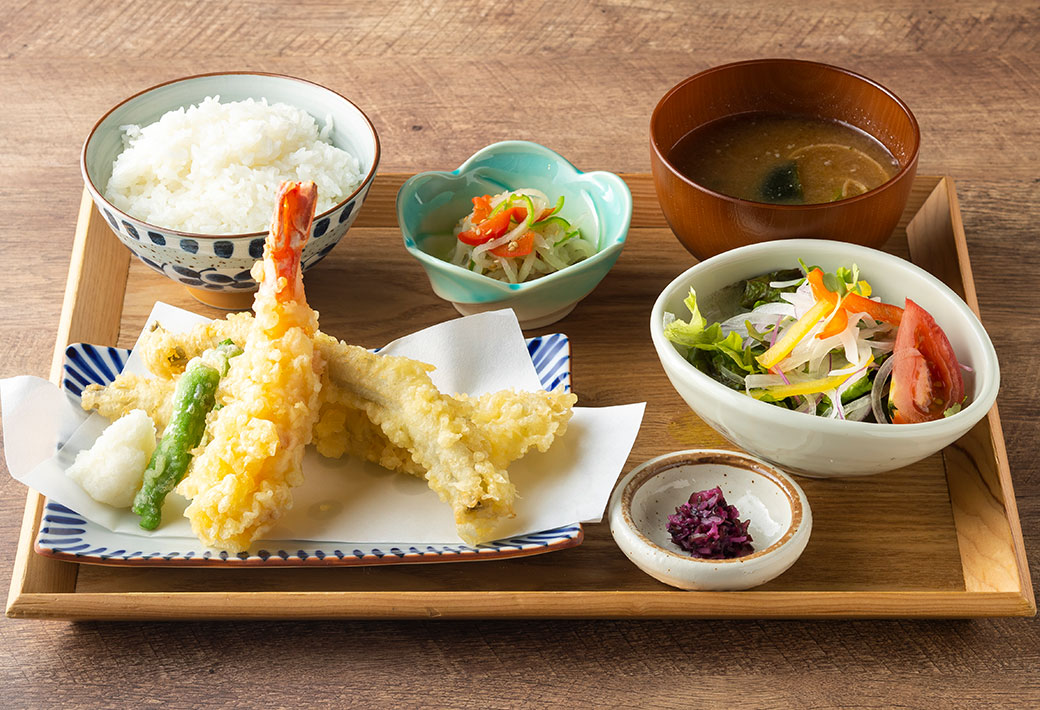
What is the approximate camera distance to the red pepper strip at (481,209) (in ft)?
8.54

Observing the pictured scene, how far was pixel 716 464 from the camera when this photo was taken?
7.00 ft

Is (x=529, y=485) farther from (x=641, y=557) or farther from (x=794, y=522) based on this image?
(x=794, y=522)

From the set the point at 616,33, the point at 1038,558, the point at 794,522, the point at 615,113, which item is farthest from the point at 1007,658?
the point at 616,33

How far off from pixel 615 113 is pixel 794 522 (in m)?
1.74

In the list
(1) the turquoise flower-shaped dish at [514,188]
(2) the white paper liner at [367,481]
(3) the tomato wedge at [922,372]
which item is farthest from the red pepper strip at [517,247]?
(3) the tomato wedge at [922,372]

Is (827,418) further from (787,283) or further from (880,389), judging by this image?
(787,283)

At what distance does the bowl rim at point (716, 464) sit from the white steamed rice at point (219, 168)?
3.19 ft

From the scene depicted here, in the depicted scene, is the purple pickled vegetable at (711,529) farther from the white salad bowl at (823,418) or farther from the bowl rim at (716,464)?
the white salad bowl at (823,418)

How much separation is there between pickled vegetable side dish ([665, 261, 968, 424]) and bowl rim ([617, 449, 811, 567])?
0.44 ft

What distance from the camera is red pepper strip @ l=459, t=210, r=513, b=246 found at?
100 inches

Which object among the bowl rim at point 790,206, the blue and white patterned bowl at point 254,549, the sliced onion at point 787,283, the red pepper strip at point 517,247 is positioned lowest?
the blue and white patterned bowl at point 254,549

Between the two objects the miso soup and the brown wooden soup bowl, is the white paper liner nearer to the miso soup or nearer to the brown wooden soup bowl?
the brown wooden soup bowl

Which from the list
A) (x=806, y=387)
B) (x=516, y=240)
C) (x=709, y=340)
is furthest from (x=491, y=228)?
(x=806, y=387)

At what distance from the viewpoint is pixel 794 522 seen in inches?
78.4
